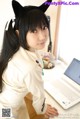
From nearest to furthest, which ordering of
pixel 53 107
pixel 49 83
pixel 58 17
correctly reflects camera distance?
pixel 53 107
pixel 49 83
pixel 58 17

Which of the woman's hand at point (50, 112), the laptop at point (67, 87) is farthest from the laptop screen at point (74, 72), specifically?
the woman's hand at point (50, 112)

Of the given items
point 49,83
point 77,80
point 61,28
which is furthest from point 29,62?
point 61,28

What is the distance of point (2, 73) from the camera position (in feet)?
3.06

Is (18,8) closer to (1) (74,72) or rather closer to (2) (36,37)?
(2) (36,37)

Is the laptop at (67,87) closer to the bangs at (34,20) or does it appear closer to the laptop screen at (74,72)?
the laptop screen at (74,72)

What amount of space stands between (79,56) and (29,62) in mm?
732

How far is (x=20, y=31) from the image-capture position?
2.76ft

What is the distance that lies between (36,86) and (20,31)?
0.92ft

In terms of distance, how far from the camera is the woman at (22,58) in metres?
0.83

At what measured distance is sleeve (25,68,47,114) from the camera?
85 cm

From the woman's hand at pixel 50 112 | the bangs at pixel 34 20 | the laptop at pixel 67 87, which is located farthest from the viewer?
the laptop at pixel 67 87

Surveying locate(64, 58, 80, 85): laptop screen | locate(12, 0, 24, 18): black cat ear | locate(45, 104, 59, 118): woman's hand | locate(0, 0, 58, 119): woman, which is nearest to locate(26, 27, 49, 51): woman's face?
locate(0, 0, 58, 119): woman

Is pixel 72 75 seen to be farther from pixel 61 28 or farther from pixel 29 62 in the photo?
pixel 29 62

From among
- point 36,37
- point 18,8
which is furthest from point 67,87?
point 18,8
